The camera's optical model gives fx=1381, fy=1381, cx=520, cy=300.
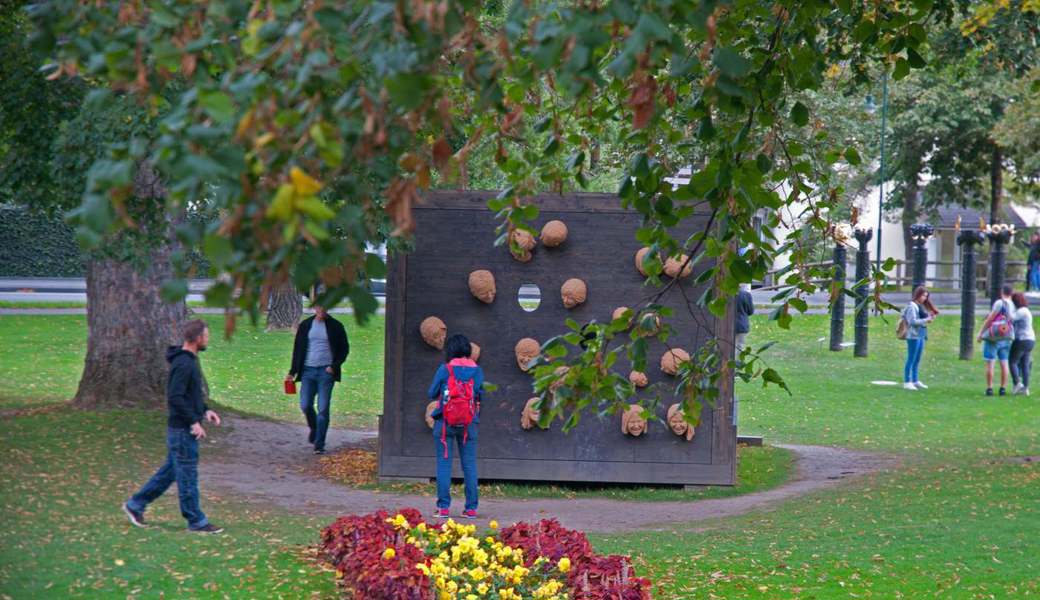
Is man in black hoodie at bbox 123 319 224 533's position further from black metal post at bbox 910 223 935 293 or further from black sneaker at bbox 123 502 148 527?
black metal post at bbox 910 223 935 293

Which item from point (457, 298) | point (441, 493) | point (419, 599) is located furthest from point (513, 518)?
point (419, 599)

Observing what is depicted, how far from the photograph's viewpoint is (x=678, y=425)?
1288cm

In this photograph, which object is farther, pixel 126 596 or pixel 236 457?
pixel 236 457

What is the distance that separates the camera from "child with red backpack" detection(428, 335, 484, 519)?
10.8 m

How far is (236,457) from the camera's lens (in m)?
14.2

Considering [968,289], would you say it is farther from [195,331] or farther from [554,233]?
[195,331]

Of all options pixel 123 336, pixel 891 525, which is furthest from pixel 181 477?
pixel 123 336

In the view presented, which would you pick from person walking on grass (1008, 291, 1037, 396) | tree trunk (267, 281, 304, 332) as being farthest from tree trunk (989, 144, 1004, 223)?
tree trunk (267, 281, 304, 332)

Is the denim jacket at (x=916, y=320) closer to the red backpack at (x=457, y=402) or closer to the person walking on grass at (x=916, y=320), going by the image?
the person walking on grass at (x=916, y=320)

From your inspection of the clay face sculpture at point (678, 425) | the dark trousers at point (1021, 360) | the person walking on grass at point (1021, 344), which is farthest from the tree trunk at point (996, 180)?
the clay face sculpture at point (678, 425)

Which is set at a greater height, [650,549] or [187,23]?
[187,23]

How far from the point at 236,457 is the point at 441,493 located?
3.84m

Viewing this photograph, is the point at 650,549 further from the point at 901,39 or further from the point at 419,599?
the point at 901,39

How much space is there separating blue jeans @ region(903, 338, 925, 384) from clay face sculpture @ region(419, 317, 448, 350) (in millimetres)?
11495
